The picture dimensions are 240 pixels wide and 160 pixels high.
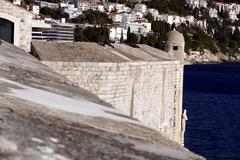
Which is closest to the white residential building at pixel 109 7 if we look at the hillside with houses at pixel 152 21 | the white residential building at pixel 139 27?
the hillside with houses at pixel 152 21

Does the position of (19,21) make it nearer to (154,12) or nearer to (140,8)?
(140,8)

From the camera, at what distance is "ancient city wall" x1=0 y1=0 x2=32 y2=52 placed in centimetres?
1455

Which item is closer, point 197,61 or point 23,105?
point 23,105

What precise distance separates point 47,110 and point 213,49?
13395cm

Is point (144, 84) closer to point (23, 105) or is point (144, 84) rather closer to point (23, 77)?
point (23, 77)

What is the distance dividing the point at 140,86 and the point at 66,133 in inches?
453

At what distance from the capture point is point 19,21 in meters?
14.8

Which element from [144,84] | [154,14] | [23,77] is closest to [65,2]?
[154,14]

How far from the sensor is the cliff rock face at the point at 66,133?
239 cm

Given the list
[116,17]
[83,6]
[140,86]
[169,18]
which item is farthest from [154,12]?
[140,86]

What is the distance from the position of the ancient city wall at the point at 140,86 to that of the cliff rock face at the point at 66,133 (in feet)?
25.6

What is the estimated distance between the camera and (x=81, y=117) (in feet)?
11.6

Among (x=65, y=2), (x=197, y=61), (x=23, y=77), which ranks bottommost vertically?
(x=197, y=61)

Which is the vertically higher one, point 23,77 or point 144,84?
point 23,77
